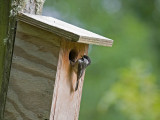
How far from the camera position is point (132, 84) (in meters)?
3.68

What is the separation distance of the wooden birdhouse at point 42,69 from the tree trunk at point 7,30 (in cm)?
4

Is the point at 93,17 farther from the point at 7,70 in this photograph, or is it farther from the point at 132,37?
the point at 7,70

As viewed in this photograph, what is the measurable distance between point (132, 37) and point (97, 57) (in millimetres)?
583

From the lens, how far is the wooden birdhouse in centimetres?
234

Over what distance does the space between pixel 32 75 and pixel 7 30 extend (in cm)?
31

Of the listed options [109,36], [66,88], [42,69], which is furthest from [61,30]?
[109,36]

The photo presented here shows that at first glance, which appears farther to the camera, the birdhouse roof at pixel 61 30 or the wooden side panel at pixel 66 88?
the wooden side panel at pixel 66 88

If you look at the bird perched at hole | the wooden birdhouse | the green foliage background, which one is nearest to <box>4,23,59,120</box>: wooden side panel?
the wooden birdhouse

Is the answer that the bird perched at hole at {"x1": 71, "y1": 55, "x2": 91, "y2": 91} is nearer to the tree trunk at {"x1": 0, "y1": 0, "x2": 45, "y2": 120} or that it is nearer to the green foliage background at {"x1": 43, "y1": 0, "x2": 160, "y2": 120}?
the tree trunk at {"x1": 0, "y1": 0, "x2": 45, "y2": 120}

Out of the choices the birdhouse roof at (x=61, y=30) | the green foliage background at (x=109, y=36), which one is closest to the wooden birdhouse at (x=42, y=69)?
the birdhouse roof at (x=61, y=30)

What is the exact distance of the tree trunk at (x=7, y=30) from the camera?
2500 millimetres

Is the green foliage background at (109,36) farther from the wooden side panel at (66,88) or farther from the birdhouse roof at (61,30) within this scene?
the birdhouse roof at (61,30)

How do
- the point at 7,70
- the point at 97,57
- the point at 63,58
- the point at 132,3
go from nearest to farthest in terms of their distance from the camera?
the point at 63,58 < the point at 7,70 < the point at 97,57 < the point at 132,3

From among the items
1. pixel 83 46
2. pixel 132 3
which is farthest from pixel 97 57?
pixel 83 46
